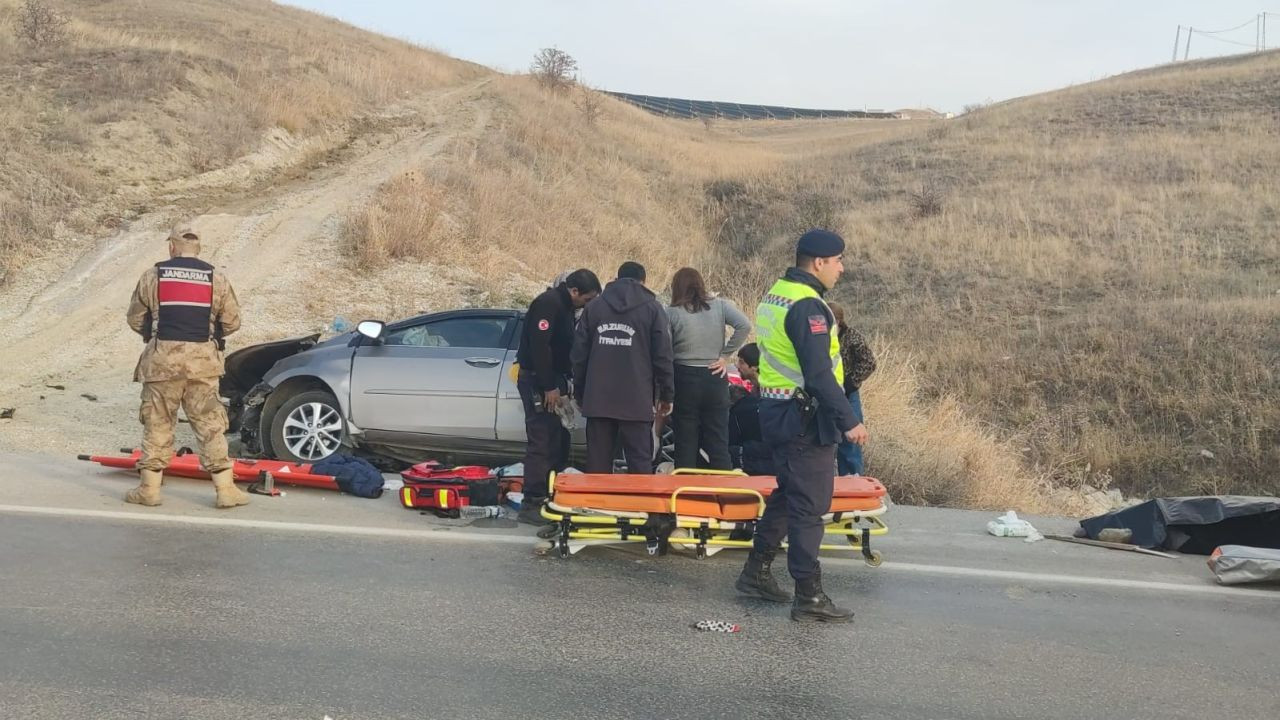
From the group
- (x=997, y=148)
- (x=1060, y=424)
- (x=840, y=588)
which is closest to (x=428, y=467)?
(x=840, y=588)

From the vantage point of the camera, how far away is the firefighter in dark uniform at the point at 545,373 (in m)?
6.70

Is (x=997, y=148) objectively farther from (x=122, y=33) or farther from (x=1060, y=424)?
(x=122, y=33)

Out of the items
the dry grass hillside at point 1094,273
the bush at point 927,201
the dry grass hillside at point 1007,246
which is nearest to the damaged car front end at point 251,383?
the dry grass hillside at point 1007,246

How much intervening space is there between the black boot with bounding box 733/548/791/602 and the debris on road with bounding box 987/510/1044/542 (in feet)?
7.65

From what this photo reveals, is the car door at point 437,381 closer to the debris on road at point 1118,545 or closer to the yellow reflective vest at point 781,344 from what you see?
the yellow reflective vest at point 781,344

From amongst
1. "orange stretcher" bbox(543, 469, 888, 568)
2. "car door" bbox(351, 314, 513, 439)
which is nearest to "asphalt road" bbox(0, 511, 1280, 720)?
"orange stretcher" bbox(543, 469, 888, 568)

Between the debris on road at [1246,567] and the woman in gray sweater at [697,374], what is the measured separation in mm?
3007

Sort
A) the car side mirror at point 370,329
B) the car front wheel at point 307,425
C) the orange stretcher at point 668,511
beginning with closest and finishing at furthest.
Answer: the orange stretcher at point 668,511
the car side mirror at point 370,329
the car front wheel at point 307,425

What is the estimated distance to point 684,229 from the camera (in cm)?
2703

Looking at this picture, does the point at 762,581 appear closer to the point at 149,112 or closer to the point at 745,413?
the point at 745,413

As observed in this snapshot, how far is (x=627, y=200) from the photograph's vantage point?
26.3 m

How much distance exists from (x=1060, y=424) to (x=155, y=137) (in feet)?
53.1

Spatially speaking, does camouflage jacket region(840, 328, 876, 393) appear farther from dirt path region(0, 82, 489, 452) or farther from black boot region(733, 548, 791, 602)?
dirt path region(0, 82, 489, 452)

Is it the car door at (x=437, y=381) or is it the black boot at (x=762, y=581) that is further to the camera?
the car door at (x=437, y=381)
